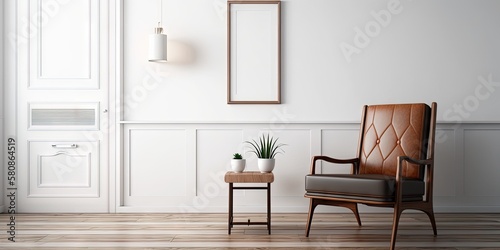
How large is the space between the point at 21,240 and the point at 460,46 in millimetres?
3790

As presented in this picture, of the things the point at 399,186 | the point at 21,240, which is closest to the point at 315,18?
the point at 399,186

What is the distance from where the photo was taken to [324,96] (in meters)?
4.40

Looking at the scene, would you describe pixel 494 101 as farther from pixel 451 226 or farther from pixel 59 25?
pixel 59 25

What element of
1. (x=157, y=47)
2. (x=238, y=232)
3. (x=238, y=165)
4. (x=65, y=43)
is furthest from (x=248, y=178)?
(x=65, y=43)

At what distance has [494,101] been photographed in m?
4.38

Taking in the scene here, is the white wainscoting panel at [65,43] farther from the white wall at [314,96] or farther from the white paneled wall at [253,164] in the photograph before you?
the white paneled wall at [253,164]

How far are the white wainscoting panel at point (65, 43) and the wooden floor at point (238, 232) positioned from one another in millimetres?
1185

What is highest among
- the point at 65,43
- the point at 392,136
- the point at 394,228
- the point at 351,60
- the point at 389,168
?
the point at 65,43

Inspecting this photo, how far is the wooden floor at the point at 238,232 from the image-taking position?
3131 millimetres

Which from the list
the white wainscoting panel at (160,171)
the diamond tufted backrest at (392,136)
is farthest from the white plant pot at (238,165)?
the diamond tufted backrest at (392,136)

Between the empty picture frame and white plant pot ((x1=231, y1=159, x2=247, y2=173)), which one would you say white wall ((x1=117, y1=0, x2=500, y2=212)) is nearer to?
the empty picture frame

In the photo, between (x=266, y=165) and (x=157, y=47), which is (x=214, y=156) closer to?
(x=266, y=165)

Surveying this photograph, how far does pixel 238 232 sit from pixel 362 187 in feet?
3.15

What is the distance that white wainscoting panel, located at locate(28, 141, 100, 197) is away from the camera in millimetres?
4398
